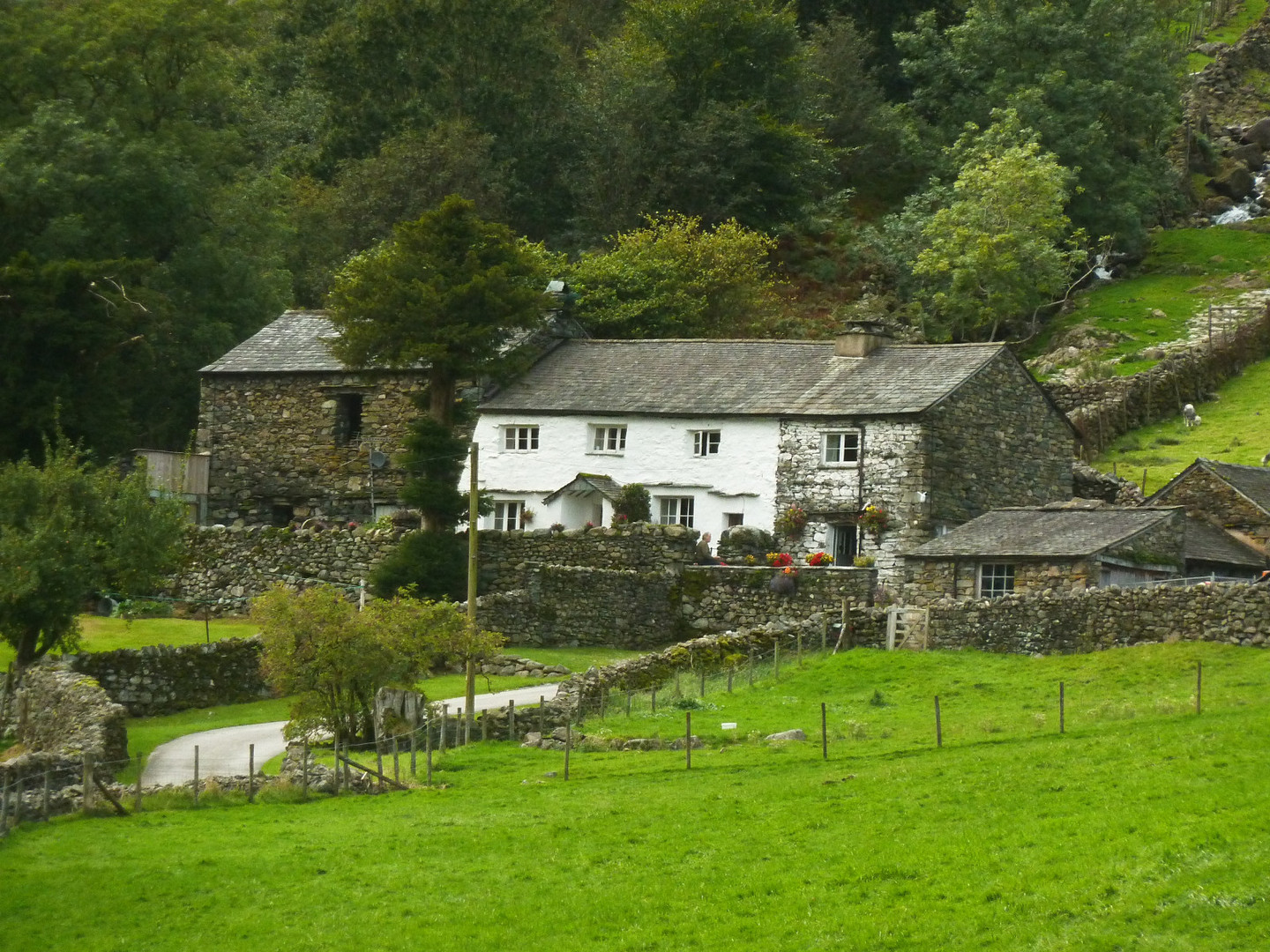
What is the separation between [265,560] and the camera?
5916cm

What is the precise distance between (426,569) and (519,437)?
786 cm

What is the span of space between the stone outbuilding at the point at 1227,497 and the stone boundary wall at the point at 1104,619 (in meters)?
7.97

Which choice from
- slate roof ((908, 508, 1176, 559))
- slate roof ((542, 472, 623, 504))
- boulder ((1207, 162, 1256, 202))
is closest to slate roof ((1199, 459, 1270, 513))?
slate roof ((908, 508, 1176, 559))

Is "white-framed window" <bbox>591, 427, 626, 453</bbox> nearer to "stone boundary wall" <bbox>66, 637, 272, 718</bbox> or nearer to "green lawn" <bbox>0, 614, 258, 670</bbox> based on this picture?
"green lawn" <bbox>0, 614, 258, 670</bbox>

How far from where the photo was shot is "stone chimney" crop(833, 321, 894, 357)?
5903 cm

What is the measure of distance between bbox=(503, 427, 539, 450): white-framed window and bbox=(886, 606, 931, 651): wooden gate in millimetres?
16191

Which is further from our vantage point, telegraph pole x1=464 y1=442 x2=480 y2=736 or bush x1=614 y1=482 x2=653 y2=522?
bush x1=614 y1=482 x2=653 y2=522

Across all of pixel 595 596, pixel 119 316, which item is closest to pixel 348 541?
pixel 595 596

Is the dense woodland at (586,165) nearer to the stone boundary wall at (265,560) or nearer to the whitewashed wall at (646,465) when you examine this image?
the stone boundary wall at (265,560)

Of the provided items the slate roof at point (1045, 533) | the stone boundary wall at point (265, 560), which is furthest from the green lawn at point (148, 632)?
the slate roof at point (1045, 533)

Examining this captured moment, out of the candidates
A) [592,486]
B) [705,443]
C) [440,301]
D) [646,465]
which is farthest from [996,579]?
[440,301]

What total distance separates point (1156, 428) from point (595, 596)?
2553 cm

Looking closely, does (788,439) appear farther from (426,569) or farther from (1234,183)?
(1234,183)

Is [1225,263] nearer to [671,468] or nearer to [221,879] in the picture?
[671,468]
